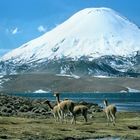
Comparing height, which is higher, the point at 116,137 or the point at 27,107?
the point at 27,107

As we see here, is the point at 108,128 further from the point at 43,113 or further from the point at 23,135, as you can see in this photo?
the point at 43,113

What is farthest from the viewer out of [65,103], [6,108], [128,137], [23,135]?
[6,108]

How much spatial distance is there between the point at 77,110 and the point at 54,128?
615 cm

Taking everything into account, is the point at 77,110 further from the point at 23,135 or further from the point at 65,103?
the point at 23,135

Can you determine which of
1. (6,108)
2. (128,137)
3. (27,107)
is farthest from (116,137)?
(27,107)

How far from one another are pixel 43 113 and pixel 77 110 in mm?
21063

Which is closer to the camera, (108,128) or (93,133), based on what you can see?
(93,133)

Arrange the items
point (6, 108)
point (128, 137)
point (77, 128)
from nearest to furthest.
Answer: point (128, 137) → point (77, 128) → point (6, 108)

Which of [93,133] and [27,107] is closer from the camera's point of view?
[93,133]

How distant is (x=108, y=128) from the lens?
46.3 metres

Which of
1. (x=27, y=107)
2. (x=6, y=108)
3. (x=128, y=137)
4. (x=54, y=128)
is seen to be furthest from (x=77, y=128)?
(x=27, y=107)

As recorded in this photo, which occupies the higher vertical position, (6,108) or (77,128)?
(6,108)

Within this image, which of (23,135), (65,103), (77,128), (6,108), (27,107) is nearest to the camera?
(23,135)

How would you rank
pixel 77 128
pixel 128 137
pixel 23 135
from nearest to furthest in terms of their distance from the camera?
pixel 23 135 → pixel 128 137 → pixel 77 128
